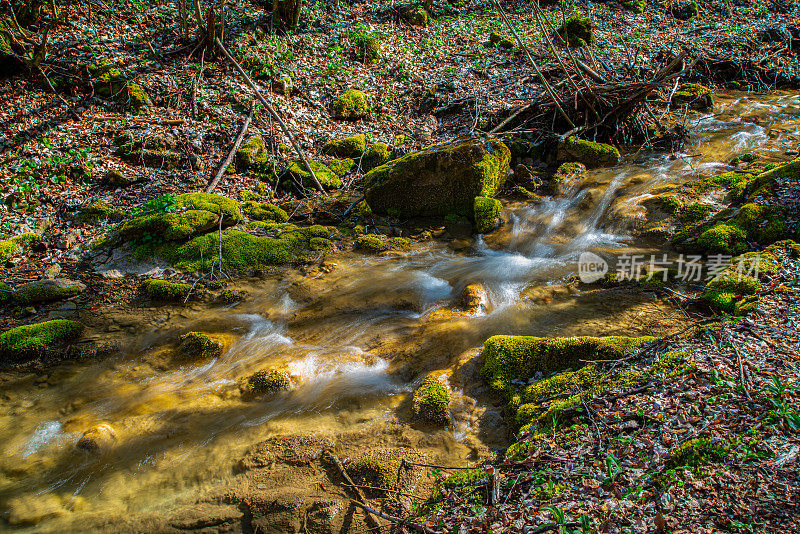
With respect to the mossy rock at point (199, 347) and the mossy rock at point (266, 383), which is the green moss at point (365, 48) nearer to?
the mossy rock at point (199, 347)

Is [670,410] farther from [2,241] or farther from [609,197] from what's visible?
[2,241]

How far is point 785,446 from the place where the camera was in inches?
93.9

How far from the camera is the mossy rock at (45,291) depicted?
18.9ft

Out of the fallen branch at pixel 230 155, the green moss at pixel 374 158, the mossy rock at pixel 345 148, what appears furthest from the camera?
the mossy rock at pixel 345 148

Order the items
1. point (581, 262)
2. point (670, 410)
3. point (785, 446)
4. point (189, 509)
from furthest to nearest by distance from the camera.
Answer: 1. point (581, 262)
2. point (189, 509)
3. point (670, 410)
4. point (785, 446)

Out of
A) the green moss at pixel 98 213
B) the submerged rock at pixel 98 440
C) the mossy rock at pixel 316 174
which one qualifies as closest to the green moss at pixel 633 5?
the mossy rock at pixel 316 174

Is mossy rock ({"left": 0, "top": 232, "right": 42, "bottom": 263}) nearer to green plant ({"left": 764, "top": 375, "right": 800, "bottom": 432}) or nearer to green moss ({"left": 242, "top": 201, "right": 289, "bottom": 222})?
green moss ({"left": 242, "top": 201, "right": 289, "bottom": 222})

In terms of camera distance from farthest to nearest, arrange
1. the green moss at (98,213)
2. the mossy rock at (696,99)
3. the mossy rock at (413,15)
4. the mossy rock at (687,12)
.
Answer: the mossy rock at (687,12) < the mossy rock at (413,15) < the mossy rock at (696,99) < the green moss at (98,213)

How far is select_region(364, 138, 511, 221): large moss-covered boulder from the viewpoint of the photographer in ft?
26.7

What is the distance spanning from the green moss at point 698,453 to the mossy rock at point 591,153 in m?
8.22

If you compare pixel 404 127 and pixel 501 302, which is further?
pixel 404 127

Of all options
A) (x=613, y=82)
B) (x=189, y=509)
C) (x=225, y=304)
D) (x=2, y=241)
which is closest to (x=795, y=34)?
(x=613, y=82)

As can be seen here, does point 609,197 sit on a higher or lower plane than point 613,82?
lower

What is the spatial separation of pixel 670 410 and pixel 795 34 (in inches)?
763
